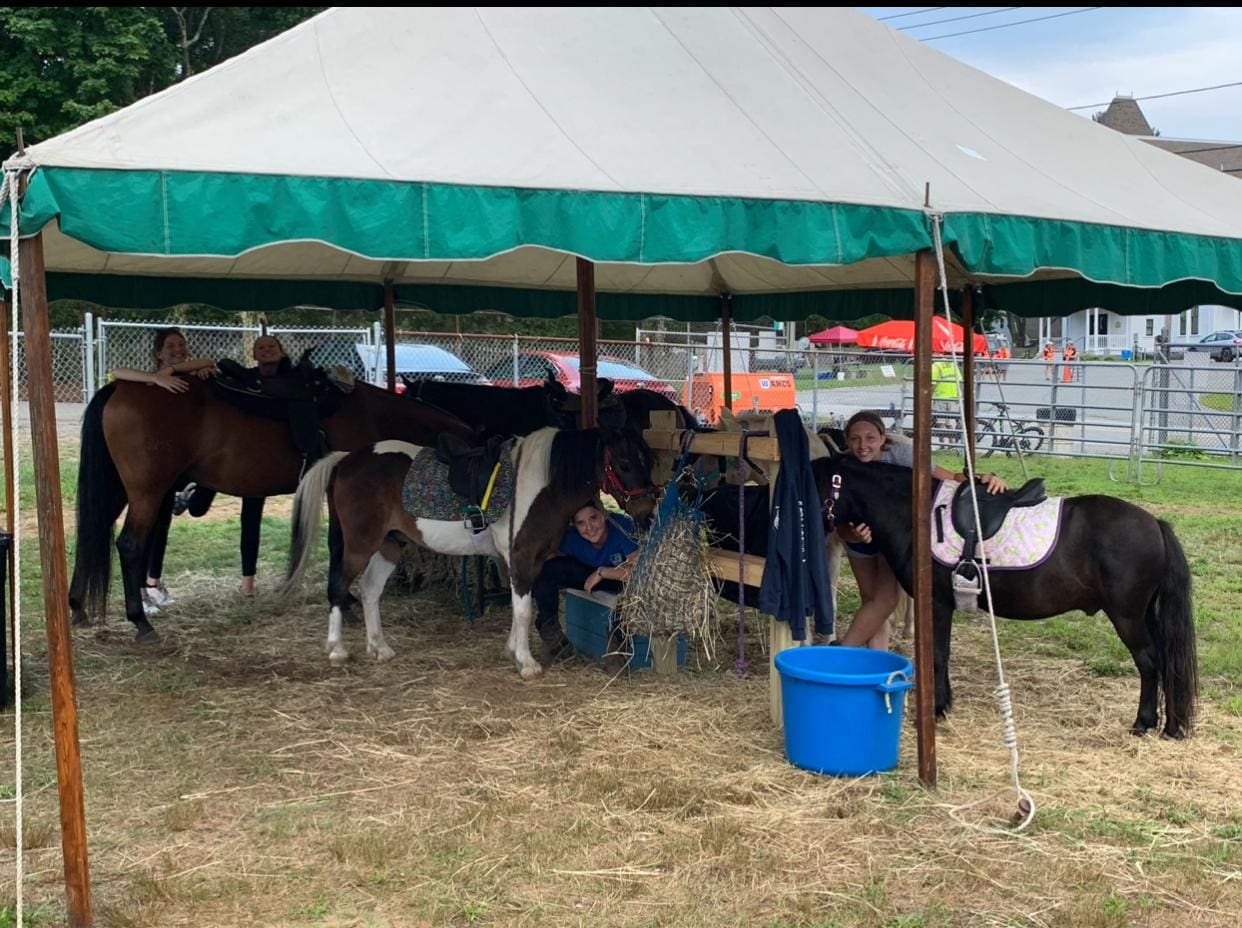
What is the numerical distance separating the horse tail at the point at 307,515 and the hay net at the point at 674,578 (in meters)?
1.87

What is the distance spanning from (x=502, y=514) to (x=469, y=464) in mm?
323

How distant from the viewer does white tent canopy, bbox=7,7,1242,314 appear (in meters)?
3.53

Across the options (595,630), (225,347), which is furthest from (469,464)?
(225,347)

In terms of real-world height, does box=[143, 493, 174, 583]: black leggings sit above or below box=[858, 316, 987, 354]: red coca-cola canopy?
below

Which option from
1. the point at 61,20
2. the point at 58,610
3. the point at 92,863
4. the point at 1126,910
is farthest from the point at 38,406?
the point at 61,20

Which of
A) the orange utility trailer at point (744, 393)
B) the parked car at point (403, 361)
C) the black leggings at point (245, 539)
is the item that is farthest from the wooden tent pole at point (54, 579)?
the orange utility trailer at point (744, 393)

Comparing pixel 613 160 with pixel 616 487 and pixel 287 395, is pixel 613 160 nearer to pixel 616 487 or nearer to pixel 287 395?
pixel 616 487

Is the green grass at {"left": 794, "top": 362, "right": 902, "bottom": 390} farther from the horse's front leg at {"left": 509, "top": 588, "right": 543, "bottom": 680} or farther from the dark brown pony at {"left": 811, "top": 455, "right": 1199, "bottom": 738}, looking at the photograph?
the dark brown pony at {"left": 811, "top": 455, "right": 1199, "bottom": 738}

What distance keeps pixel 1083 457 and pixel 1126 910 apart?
1413 centimetres

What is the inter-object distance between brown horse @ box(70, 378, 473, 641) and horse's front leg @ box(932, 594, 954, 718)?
11.3ft

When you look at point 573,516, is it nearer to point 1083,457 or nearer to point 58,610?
point 58,610

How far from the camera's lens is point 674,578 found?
549 cm

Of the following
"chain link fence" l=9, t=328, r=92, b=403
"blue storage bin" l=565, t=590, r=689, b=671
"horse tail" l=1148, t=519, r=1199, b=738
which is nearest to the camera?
"horse tail" l=1148, t=519, r=1199, b=738

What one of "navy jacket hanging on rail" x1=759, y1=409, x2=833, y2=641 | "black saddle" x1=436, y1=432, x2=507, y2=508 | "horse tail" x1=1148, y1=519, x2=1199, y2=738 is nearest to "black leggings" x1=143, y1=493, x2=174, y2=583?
"black saddle" x1=436, y1=432, x2=507, y2=508
